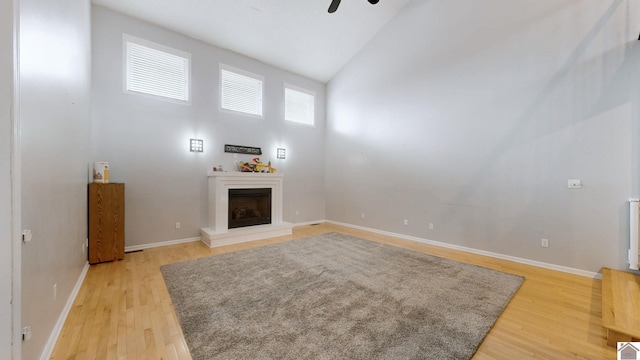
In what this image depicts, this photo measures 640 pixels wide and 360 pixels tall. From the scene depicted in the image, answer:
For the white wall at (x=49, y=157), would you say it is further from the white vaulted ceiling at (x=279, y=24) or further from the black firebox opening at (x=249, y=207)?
the black firebox opening at (x=249, y=207)

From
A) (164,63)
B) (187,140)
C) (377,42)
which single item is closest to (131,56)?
(164,63)

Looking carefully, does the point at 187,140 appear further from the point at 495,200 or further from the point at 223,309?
the point at 495,200

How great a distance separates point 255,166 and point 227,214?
125 centimetres

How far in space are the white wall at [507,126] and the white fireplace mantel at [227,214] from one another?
8.14ft

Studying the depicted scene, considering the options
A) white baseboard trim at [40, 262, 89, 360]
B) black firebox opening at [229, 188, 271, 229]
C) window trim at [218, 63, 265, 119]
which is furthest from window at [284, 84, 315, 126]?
white baseboard trim at [40, 262, 89, 360]

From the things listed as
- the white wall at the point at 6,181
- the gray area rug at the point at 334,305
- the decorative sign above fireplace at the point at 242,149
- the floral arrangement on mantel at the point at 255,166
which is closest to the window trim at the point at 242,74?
the decorative sign above fireplace at the point at 242,149

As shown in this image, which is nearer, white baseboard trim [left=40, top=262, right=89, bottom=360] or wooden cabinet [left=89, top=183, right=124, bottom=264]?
white baseboard trim [left=40, top=262, right=89, bottom=360]

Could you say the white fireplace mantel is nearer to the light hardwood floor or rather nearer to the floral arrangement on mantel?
the floral arrangement on mantel

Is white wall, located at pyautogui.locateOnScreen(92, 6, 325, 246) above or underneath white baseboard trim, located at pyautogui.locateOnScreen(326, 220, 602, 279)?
above

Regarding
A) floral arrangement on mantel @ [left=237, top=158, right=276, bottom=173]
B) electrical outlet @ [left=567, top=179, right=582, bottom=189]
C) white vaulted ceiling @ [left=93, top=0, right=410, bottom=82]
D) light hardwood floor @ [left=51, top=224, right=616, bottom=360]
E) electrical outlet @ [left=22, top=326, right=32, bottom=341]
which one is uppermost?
white vaulted ceiling @ [left=93, top=0, right=410, bottom=82]

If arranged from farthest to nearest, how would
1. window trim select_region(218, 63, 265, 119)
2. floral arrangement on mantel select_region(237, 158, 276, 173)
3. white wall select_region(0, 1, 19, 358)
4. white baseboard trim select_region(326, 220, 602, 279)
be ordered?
floral arrangement on mantel select_region(237, 158, 276, 173) → window trim select_region(218, 63, 265, 119) → white baseboard trim select_region(326, 220, 602, 279) → white wall select_region(0, 1, 19, 358)

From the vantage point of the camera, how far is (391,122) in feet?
18.1

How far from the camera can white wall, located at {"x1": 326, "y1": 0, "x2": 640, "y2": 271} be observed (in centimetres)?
315

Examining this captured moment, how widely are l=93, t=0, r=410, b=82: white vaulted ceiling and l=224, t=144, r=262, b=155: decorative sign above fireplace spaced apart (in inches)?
82.6
